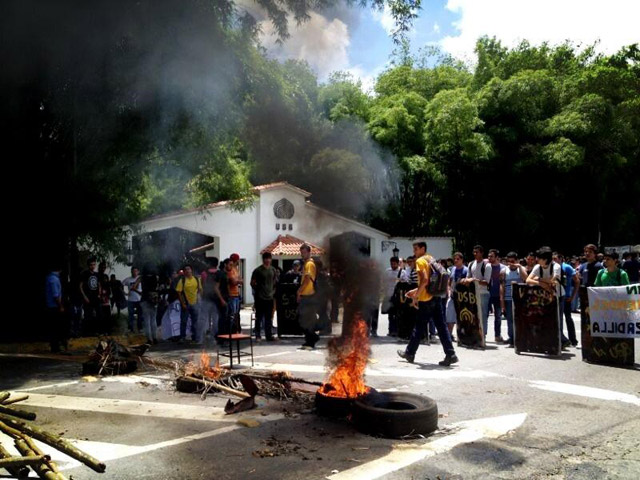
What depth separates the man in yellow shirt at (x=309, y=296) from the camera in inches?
395

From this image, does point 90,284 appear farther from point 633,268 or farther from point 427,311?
point 633,268

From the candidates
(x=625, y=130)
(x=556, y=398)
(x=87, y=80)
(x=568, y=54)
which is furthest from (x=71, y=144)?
(x=568, y=54)

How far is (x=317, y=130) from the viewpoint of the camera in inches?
309

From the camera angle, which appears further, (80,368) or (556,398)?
(80,368)

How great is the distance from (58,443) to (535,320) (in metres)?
7.38

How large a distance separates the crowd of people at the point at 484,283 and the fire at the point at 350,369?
230 centimetres

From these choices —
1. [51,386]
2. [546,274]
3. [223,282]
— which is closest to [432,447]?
[51,386]

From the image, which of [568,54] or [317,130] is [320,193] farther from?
[568,54]

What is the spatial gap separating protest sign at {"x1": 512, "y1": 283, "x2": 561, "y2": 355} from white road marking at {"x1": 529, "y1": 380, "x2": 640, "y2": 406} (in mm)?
1972

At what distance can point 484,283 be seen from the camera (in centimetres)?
1045

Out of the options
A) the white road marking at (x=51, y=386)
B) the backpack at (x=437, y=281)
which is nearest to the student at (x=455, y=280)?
the backpack at (x=437, y=281)

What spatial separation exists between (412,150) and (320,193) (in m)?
13.7

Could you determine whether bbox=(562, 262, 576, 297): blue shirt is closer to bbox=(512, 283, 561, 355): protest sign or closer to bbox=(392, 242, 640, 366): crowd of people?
bbox=(392, 242, 640, 366): crowd of people

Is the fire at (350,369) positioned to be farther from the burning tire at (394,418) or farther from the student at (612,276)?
the student at (612,276)
